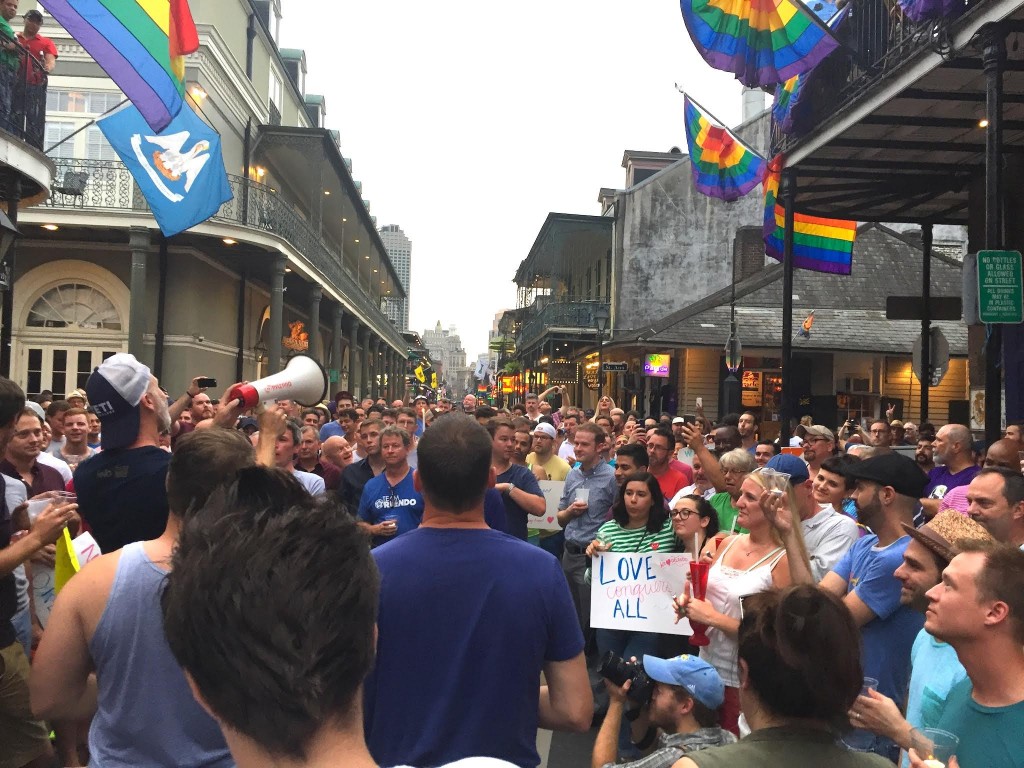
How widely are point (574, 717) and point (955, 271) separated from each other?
3204cm

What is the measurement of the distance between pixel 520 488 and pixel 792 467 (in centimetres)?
240

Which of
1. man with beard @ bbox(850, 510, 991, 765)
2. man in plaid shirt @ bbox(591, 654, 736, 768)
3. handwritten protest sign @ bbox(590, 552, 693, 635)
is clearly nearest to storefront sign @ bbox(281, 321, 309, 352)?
handwritten protest sign @ bbox(590, 552, 693, 635)

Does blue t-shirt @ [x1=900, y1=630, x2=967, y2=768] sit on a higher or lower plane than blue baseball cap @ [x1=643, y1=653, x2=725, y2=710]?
higher

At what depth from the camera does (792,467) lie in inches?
201

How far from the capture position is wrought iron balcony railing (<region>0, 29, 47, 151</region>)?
11.2 m

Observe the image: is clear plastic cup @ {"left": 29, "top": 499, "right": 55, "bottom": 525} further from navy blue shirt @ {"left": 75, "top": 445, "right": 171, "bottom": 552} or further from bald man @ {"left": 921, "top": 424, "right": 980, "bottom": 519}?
bald man @ {"left": 921, "top": 424, "right": 980, "bottom": 519}

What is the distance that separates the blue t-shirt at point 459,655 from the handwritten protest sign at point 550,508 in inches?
195

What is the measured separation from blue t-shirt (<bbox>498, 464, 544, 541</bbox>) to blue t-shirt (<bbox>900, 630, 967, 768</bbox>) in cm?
392

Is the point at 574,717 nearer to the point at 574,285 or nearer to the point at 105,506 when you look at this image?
the point at 105,506

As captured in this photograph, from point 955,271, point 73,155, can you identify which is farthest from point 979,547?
point 955,271

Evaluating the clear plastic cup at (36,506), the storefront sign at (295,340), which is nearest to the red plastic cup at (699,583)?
the clear plastic cup at (36,506)

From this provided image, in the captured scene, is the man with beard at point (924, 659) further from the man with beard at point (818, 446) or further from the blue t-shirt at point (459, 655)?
the man with beard at point (818, 446)

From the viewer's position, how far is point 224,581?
4.05ft

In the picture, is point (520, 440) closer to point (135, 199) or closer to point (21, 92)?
point (21, 92)
